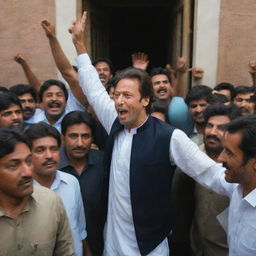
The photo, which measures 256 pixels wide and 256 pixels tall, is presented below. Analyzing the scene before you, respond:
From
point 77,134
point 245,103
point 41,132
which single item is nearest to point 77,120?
point 77,134

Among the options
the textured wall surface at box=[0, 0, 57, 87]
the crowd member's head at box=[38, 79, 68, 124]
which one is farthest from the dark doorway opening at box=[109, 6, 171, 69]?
the crowd member's head at box=[38, 79, 68, 124]

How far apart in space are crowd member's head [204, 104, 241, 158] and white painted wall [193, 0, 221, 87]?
229 cm

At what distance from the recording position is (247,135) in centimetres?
186

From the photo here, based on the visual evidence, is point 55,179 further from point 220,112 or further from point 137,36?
point 137,36

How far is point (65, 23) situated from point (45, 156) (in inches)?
121

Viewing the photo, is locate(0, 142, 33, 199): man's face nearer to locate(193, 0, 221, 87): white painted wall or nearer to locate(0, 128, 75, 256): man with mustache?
locate(0, 128, 75, 256): man with mustache

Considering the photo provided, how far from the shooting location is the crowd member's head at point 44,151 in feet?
8.23

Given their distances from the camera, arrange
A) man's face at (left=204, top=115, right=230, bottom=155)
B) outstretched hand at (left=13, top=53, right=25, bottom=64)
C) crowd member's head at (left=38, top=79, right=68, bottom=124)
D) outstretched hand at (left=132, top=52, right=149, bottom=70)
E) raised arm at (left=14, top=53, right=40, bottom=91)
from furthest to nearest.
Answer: outstretched hand at (left=13, top=53, right=25, bottom=64) → raised arm at (left=14, top=53, right=40, bottom=91) → outstretched hand at (left=132, top=52, right=149, bottom=70) → crowd member's head at (left=38, top=79, right=68, bottom=124) → man's face at (left=204, top=115, right=230, bottom=155)

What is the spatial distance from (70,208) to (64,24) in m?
3.31

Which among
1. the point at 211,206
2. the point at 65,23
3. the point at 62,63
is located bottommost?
the point at 211,206

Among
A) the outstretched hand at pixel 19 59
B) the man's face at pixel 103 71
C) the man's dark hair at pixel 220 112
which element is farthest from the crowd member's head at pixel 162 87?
the outstretched hand at pixel 19 59

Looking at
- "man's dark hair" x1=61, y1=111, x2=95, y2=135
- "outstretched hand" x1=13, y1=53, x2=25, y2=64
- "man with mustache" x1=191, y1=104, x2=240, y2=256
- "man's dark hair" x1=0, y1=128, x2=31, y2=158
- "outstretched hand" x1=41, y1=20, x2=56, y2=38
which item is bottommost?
"man with mustache" x1=191, y1=104, x2=240, y2=256

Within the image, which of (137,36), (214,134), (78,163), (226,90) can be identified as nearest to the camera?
(214,134)

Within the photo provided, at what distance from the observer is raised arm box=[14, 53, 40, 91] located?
500cm
